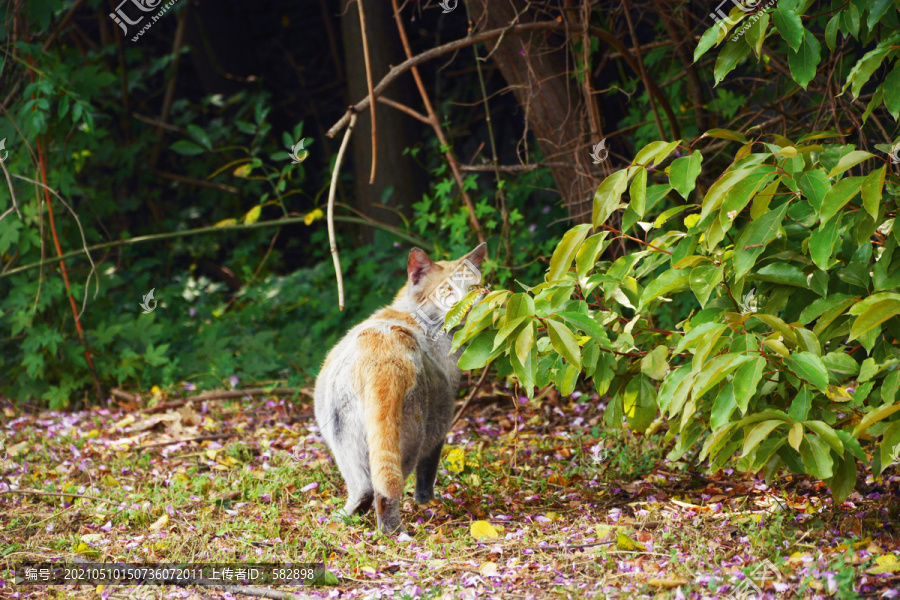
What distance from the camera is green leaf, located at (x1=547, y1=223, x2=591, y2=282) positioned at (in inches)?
99.6

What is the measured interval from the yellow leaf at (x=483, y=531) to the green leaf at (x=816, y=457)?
1184mm

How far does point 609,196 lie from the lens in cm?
244

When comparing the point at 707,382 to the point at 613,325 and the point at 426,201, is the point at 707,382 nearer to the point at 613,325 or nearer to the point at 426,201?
the point at 613,325

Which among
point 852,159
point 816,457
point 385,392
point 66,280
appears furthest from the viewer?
point 66,280

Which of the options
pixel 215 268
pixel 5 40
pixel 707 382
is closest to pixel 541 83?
pixel 707 382

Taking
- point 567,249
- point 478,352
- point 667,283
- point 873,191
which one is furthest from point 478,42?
point 873,191

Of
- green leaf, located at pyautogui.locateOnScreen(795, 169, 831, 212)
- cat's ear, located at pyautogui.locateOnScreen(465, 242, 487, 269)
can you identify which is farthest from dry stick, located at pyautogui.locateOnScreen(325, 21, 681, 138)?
green leaf, located at pyautogui.locateOnScreen(795, 169, 831, 212)

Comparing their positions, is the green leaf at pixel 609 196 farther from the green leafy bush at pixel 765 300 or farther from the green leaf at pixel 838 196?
the green leaf at pixel 838 196

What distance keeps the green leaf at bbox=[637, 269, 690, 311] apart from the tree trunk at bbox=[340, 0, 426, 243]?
135 inches

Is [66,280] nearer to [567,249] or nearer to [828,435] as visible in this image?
[567,249]

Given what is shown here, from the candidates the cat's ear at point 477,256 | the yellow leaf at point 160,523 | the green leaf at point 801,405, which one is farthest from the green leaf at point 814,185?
the yellow leaf at point 160,523

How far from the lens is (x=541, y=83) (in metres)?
4.41

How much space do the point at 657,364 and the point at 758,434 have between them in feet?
1.72

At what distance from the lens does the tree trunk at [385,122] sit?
588 centimetres
